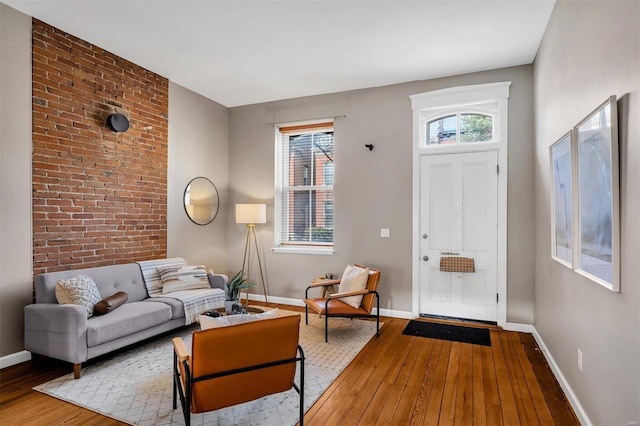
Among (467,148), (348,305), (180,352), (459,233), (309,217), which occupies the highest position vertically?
(467,148)

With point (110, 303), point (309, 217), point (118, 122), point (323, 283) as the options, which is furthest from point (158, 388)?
point (309, 217)

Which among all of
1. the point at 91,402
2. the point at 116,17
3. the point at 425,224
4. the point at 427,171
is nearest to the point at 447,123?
the point at 427,171

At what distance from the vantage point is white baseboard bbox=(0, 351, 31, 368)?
298 cm

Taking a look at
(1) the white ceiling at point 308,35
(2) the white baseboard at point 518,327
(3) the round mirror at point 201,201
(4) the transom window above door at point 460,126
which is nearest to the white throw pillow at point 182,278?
(3) the round mirror at point 201,201

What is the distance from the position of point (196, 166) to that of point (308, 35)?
8.44 feet

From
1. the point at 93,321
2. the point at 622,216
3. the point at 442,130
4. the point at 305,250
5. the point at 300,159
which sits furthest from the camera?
the point at 300,159

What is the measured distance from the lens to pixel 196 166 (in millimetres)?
5062

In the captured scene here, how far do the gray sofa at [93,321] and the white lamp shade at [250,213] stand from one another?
1626 mm

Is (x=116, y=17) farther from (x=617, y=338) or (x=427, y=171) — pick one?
(x=617, y=338)

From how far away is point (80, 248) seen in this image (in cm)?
356

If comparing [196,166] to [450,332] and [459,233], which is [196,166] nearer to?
[459,233]

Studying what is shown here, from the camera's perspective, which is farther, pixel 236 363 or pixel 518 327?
pixel 518 327

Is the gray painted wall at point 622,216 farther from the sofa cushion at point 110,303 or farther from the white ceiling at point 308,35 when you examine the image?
the sofa cushion at point 110,303

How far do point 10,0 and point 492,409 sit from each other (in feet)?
16.2
